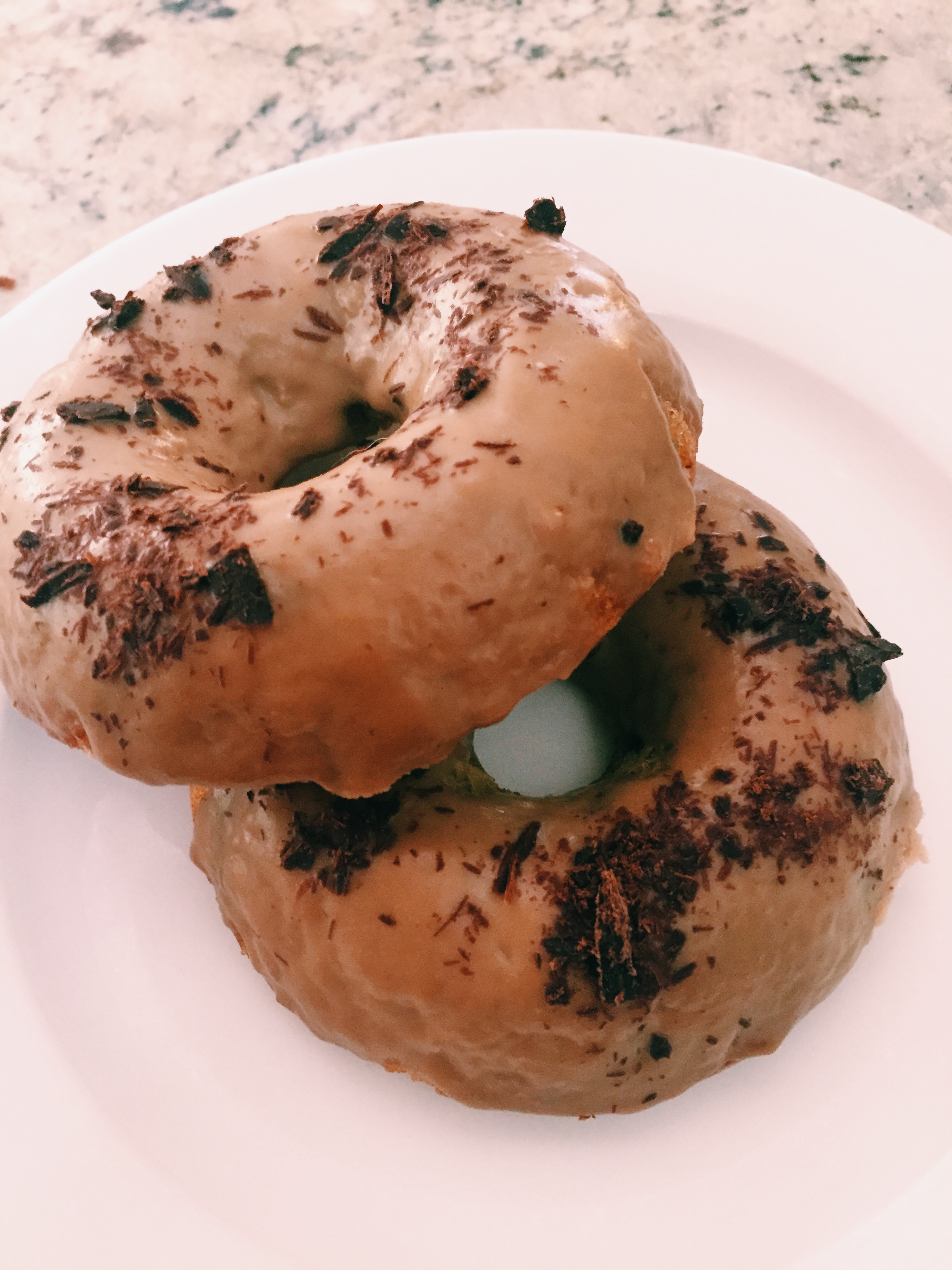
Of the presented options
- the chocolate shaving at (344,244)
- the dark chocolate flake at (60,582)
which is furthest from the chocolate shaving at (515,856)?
the chocolate shaving at (344,244)

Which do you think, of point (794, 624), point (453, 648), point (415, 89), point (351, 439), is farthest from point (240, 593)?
point (415, 89)

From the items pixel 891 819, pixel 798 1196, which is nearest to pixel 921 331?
pixel 891 819

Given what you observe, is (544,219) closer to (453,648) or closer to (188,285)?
(188,285)

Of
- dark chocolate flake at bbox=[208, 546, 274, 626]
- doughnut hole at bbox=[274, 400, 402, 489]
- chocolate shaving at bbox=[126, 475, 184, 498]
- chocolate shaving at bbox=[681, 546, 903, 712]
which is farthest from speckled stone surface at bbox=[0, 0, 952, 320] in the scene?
dark chocolate flake at bbox=[208, 546, 274, 626]

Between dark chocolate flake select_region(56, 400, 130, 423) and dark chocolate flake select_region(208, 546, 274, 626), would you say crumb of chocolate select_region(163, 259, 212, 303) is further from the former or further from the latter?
dark chocolate flake select_region(208, 546, 274, 626)

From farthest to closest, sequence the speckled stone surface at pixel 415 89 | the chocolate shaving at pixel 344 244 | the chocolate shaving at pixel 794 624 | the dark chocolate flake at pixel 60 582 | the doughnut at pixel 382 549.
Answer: the speckled stone surface at pixel 415 89
the chocolate shaving at pixel 344 244
the chocolate shaving at pixel 794 624
the dark chocolate flake at pixel 60 582
the doughnut at pixel 382 549

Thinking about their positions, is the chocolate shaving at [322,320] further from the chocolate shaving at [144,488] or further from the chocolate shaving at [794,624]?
the chocolate shaving at [794,624]

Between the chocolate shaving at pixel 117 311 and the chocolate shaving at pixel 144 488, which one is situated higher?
the chocolate shaving at pixel 117 311

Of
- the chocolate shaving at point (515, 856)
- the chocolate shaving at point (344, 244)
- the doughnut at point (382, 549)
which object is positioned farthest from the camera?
the chocolate shaving at point (344, 244)
